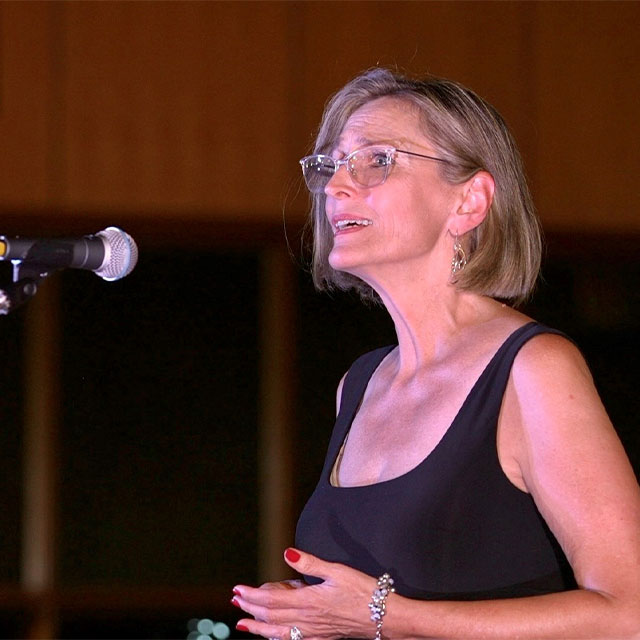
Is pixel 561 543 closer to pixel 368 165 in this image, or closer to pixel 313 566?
pixel 313 566

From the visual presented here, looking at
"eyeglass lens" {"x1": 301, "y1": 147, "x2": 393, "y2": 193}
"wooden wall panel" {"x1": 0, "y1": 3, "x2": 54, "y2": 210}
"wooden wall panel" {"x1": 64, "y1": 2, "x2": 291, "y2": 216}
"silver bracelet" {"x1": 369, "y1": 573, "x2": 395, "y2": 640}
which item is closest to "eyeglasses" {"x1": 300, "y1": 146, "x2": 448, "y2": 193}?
"eyeglass lens" {"x1": 301, "y1": 147, "x2": 393, "y2": 193}

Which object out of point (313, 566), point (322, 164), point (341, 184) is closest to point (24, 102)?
point (322, 164)

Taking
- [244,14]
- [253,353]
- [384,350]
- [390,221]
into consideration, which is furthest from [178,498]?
[390,221]

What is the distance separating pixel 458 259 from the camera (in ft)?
6.58

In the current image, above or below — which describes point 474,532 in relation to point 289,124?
below

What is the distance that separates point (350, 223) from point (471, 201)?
236 millimetres

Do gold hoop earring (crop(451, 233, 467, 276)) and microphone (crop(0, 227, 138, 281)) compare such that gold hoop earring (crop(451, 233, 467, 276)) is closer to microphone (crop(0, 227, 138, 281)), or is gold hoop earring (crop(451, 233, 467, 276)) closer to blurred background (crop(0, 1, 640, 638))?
microphone (crop(0, 227, 138, 281))

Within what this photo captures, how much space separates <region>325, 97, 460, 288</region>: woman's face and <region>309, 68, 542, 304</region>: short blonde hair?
33mm

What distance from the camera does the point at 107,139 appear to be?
14.4 feet

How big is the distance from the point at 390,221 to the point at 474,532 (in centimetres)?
60

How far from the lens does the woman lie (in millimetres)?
1562

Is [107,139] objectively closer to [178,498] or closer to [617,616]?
[178,498]

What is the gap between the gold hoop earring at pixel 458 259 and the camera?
6.55 ft

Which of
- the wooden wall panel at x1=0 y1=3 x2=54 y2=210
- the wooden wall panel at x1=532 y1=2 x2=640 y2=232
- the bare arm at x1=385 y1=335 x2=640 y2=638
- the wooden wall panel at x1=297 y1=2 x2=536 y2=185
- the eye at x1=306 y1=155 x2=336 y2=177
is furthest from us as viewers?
the wooden wall panel at x1=532 y1=2 x2=640 y2=232
